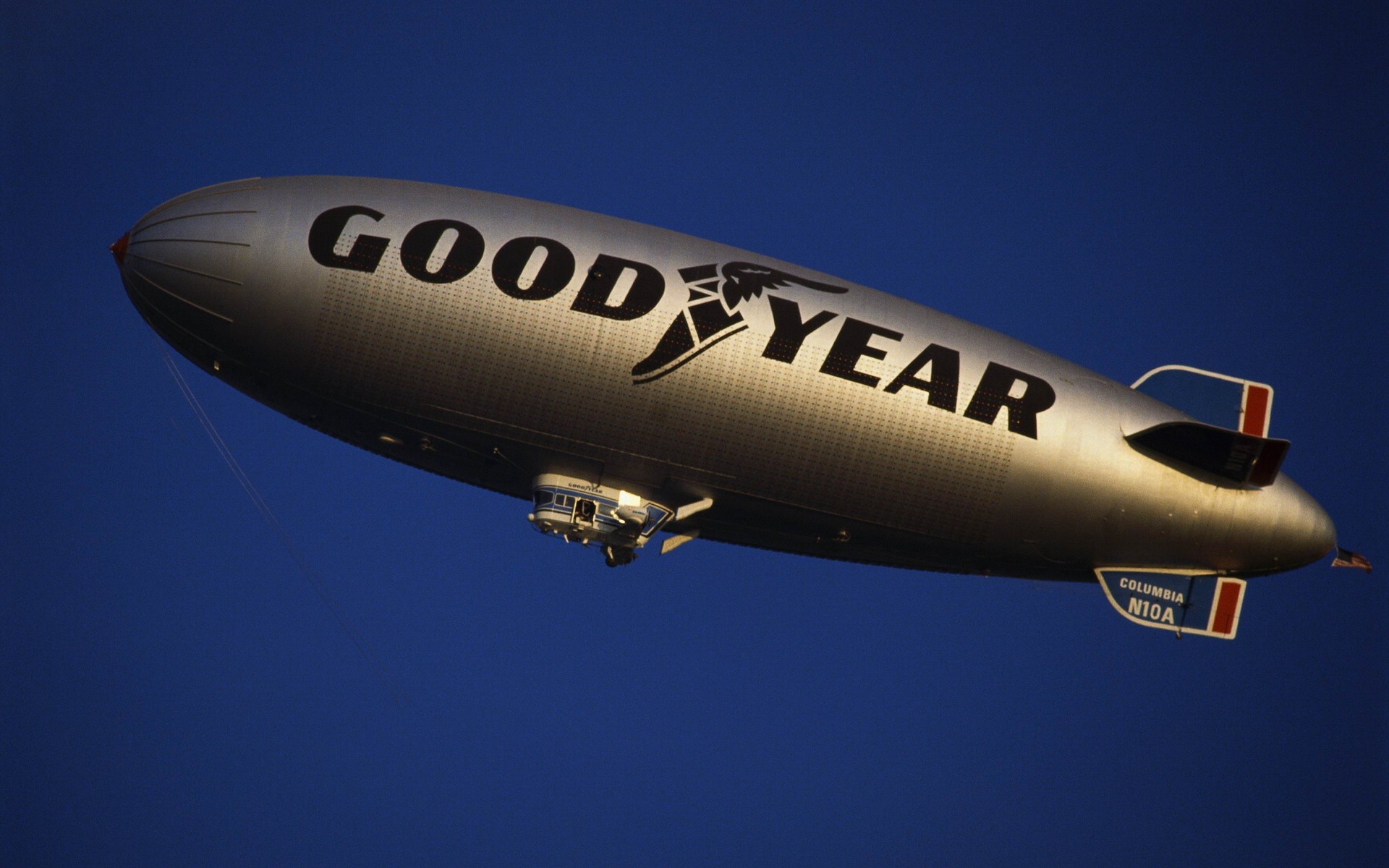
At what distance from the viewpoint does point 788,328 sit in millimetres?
18906

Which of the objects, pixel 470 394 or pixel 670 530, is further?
pixel 670 530

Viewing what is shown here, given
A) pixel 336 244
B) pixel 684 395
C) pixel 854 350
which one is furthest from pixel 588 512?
pixel 336 244

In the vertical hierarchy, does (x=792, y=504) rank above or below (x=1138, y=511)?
below

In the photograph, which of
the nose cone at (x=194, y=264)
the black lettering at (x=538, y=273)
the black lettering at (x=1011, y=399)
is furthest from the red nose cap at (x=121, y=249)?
the black lettering at (x=1011, y=399)

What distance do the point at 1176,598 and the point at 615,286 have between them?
11148 millimetres

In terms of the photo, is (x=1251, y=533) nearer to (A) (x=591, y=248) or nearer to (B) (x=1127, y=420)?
(B) (x=1127, y=420)

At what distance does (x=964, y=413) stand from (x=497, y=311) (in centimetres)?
769

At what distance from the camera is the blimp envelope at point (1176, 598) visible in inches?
803

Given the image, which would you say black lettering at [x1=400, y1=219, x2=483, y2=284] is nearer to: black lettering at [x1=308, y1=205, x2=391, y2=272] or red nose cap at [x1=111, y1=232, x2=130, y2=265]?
black lettering at [x1=308, y1=205, x2=391, y2=272]

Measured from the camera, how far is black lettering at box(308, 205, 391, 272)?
18.5 m

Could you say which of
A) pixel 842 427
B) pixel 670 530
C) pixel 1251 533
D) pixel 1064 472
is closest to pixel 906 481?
pixel 842 427

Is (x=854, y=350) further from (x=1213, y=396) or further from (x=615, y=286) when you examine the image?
(x=1213, y=396)

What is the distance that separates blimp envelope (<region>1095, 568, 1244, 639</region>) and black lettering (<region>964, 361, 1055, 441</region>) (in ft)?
10.4

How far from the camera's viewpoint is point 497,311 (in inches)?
719
